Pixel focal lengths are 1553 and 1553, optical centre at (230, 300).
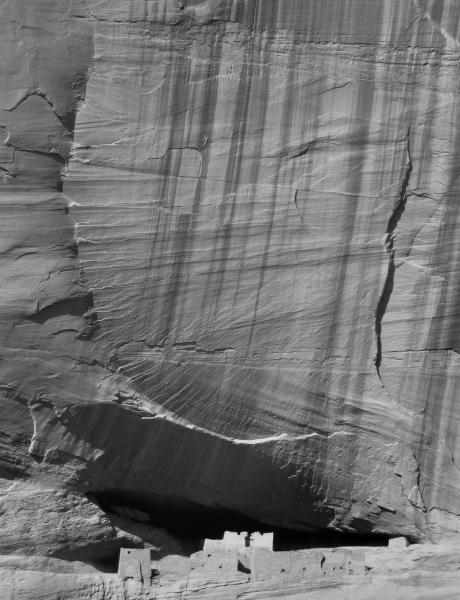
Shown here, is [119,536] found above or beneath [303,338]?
beneath

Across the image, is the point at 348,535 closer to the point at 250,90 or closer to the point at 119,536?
the point at 119,536

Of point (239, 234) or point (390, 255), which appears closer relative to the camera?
point (239, 234)

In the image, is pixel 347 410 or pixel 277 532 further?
pixel 277 532

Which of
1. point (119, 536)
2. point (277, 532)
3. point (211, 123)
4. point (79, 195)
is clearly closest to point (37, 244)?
point (79, 195)

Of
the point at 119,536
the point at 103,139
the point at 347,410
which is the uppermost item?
the point at 103,139

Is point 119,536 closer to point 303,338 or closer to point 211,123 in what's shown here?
point 303,338

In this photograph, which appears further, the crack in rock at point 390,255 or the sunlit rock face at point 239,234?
the crack in rock at point 390,255

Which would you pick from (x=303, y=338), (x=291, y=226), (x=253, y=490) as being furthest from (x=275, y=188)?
(x=253, y=490)
